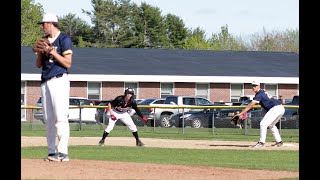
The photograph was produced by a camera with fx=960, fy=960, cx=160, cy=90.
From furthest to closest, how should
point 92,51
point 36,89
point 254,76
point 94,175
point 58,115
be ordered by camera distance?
point 92,51 < point 254,76 < point 36,89 < point 58,115 < point 94,175

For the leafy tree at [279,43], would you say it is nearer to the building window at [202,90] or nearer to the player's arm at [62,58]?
the building window at [202,90]

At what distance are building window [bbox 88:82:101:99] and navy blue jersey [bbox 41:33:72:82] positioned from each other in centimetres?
4188

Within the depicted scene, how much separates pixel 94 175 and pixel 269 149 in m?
11.5

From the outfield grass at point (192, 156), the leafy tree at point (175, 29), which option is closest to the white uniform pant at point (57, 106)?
the outfield grass at point (192, 156)

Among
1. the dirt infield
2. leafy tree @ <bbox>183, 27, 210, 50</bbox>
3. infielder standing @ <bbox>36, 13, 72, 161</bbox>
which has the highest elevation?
leafy tree @ <bbox>183, 27, 210, 50</bbox>

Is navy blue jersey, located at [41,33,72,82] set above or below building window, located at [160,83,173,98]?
above

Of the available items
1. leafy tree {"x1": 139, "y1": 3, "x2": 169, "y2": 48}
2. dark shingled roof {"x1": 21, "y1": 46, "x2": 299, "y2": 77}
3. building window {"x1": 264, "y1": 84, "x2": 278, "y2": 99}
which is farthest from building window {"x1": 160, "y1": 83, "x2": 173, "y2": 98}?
leafy tree {"x1": 139, "y1": 3, "x2": 169, "y2": 48}

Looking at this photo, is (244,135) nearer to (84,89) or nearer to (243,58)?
(84,89)

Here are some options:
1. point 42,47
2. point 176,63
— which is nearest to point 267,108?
point 42,47

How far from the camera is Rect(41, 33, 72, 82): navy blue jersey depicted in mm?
14734

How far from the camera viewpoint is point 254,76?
59.3 metres

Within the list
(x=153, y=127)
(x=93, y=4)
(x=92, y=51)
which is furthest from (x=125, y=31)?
(x=153, y=127)

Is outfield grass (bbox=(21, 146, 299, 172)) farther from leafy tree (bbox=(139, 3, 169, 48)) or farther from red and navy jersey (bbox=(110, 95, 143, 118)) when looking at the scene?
leafy tree (bbox=(139, 3, 169, 48))
